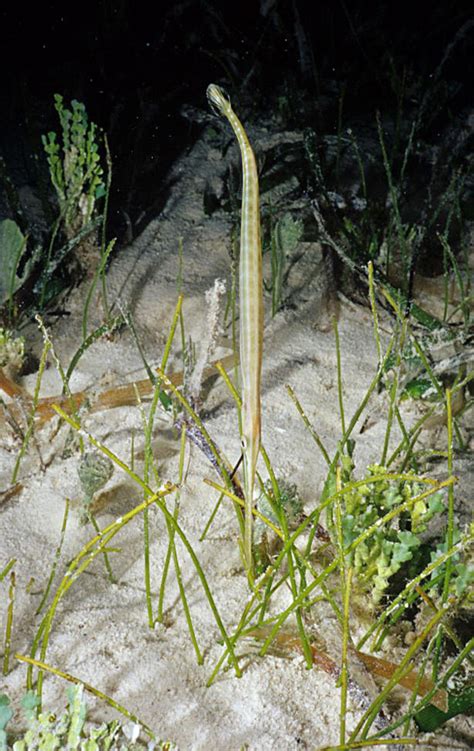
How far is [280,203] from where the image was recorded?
166 inches

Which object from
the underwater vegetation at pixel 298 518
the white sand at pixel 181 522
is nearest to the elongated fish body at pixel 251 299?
the underwater vegetation at pixel 298 518

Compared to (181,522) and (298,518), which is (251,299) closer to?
(298,518)

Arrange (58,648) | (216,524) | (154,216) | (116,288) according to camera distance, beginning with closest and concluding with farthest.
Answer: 1. (58,648)
2. (216,524)
3. (116,288)
4. (154,216)

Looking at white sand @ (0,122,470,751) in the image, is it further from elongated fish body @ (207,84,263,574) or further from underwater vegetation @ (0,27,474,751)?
elongated fish body @ (207,84,263,574)

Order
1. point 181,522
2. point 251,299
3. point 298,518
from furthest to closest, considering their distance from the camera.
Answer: point 181,522
point 298,518
point 251,299

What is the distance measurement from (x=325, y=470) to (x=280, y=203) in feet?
6.93

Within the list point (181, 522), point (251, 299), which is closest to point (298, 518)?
point (181, 522)

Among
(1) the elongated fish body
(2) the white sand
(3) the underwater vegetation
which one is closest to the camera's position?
(1) the elongated fish body

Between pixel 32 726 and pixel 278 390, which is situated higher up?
pixel 278 390

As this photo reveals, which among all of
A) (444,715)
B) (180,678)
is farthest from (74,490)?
(444,715)

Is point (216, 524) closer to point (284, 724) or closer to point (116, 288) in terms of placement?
point (284, 724)

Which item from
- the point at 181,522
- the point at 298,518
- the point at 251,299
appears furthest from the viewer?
the point at 181,522

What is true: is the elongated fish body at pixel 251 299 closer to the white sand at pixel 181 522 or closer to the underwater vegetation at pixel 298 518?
the underwater vegetation at pixel 298 518

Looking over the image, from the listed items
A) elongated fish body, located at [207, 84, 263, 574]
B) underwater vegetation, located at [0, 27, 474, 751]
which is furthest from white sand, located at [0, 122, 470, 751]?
elongated fish body, located at [207, 84, 263, 574]
